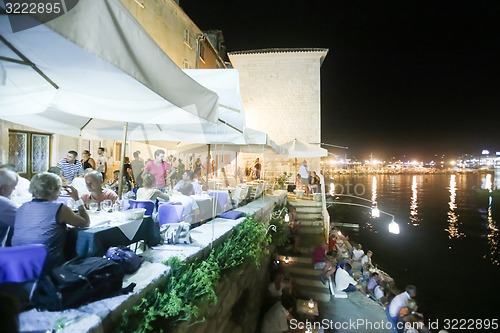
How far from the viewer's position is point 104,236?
9.82ft

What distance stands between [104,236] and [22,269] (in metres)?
0.85

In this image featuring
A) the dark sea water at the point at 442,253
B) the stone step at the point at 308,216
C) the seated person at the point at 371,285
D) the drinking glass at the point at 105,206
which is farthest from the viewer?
the dark sea water at the point at 442,253

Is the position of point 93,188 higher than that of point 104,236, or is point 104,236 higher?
point 93,188

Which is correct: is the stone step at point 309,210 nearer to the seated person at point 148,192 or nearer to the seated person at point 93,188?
the seated person at point 148,192

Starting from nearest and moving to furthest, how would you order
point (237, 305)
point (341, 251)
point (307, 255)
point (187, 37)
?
point (237, 305) → point (307, 255) → point (341, 251) → point (187, 37)

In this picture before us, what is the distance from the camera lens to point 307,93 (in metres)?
19.0

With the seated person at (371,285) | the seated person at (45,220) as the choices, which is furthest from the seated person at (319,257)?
the seated person at (45,220)

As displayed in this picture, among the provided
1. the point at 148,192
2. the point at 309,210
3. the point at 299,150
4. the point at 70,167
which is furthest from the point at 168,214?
the point at 299,150

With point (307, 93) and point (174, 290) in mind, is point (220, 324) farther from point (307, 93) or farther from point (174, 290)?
point (307, 93)

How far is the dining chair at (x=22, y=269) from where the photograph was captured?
212 cm

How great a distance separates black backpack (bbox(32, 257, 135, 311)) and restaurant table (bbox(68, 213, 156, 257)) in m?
0.31

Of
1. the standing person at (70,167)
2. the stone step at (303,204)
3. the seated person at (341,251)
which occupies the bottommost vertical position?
the seated person at (341,251)

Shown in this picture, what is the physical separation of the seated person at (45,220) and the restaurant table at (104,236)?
20 centimetres

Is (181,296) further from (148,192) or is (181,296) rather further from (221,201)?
(221,201)
